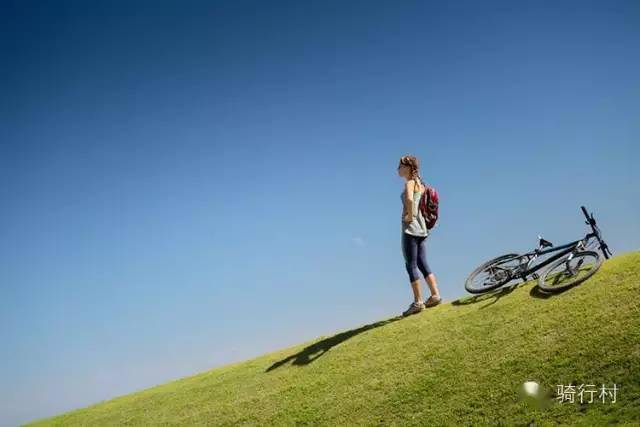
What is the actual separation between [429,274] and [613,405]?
18.3 ft

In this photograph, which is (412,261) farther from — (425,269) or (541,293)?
(541,293)

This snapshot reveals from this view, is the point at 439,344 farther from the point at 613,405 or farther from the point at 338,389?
the point at 613,405

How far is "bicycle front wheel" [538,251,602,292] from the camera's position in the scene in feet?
30.0

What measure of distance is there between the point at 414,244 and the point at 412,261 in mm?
433

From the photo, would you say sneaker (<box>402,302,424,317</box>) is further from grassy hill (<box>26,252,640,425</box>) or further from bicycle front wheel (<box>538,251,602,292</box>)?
bicycle front wheel (<box>538,251,602,292</box>)

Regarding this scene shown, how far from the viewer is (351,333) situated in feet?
39.4

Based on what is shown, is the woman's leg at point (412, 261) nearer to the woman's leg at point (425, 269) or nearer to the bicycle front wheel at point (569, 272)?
the woman's leg at point (425, 269)

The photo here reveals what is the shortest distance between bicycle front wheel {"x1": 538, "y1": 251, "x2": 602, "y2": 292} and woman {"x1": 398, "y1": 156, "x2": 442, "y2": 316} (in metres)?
2.62

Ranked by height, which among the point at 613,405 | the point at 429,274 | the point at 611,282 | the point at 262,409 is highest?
the point at 429,274

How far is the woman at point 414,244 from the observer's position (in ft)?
37.4

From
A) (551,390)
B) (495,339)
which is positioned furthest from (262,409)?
(551,390)

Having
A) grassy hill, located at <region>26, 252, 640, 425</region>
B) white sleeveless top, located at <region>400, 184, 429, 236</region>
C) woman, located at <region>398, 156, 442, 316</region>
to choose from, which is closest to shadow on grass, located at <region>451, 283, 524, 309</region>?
grassy hill, located at <region>26, 252, 640, 425</region>

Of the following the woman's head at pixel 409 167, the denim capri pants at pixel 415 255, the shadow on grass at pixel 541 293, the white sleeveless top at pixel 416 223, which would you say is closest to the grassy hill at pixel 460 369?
the shadow on grass at pixel 541 293

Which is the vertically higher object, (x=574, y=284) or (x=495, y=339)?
(x=574, y=284)
